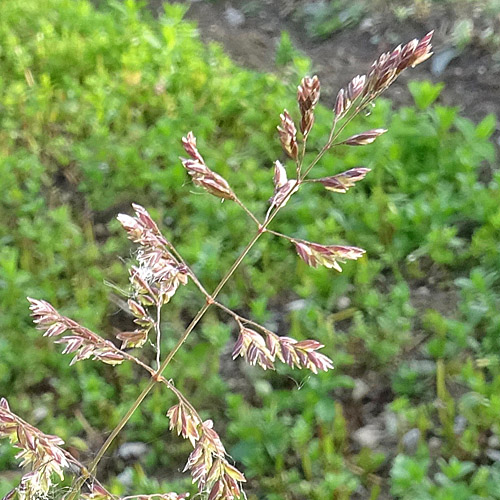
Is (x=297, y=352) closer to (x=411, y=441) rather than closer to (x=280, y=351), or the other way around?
(x=280, y=351)

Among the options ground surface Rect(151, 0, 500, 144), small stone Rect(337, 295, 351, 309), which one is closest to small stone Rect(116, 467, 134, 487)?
small stone Rect(337, 295, 351, 309)

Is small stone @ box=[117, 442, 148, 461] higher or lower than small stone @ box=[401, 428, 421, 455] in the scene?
higher

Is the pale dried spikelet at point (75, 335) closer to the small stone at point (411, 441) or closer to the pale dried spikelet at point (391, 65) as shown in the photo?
the pale dried spikelet at point (391, 65)

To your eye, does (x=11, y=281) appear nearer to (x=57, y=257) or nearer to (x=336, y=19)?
(x=57, y=257)

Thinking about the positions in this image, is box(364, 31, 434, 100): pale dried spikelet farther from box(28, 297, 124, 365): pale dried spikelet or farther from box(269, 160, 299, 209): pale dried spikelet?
box(28, 297, 124, 365): pale dried spikelet

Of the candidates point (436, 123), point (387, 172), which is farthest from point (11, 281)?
point (436, 123)

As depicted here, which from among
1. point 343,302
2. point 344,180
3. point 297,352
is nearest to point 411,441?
point 343,302
